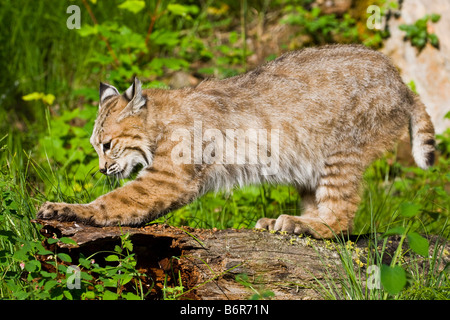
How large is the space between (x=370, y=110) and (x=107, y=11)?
4.22 m

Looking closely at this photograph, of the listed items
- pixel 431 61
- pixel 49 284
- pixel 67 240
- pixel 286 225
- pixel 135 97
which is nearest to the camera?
pixel 49 284

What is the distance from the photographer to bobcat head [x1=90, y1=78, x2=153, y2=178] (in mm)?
3463

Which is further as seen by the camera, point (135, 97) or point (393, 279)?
point (135, 97)

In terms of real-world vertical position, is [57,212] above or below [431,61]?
below

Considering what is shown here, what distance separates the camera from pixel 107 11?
6.75 metres

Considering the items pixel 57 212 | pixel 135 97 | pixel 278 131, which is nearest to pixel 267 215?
pixel 278 131

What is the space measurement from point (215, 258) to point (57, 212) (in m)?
0.95

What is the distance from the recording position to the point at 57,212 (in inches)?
119

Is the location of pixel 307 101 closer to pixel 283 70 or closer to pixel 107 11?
pixel 283 70

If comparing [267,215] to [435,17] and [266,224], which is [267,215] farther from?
[435,17]

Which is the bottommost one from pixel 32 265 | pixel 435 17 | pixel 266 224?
pixel 266 224

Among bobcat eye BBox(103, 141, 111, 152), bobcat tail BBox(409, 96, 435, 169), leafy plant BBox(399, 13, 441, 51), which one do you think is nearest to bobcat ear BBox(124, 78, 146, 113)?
bobcat eye BBox(103, 141, 111, 152)

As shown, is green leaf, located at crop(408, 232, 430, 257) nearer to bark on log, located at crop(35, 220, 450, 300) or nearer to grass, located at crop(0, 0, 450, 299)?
grass, located at crop(0, 0, 450, 299)

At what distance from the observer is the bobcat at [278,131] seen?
11.3ft
